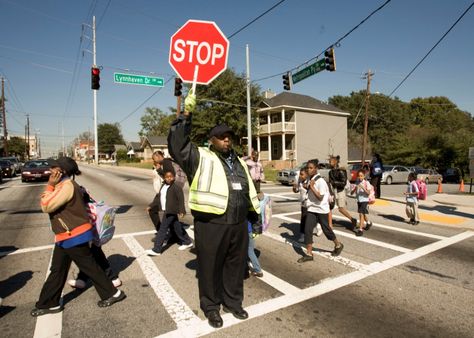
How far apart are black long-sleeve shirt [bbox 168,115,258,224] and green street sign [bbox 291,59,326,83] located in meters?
12.4

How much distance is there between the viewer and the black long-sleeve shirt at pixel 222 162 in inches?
122

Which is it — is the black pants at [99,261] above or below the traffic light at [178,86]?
below

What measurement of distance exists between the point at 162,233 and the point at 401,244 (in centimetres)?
474

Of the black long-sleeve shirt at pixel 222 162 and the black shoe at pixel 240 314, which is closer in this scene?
the black long-sleeve shirt at pixel 222 162

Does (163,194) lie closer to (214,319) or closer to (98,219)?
(98,219)

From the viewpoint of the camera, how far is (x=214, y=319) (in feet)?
11.0

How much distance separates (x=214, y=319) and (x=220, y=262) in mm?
572

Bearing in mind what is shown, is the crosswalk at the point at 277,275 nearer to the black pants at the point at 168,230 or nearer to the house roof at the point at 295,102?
the black pants at the point at 168,230

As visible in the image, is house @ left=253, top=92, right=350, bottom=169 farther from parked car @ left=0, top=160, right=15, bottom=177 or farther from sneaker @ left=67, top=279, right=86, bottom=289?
sneaker @ left=67, top=279, right=86, bottom=289

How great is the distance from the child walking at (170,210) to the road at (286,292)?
23 cm

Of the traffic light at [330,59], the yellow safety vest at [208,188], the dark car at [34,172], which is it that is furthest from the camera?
the dark car at [34,172]

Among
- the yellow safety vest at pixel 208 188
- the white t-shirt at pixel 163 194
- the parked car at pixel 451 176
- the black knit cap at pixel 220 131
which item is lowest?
the parked car at pixel 451 176

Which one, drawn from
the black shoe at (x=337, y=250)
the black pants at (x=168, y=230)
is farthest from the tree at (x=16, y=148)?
the black shoe at (x=337, y=250)

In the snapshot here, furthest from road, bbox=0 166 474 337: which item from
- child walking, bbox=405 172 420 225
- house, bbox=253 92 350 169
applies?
house, bbox=253 92 350 169
